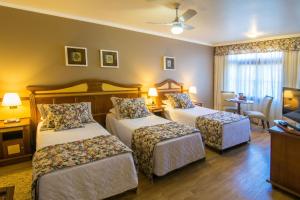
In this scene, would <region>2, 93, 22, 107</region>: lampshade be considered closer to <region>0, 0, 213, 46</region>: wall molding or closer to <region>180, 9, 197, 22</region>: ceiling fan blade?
<region>0, 0, 213, 46</region>: wall molding

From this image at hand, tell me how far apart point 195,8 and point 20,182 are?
3602mm

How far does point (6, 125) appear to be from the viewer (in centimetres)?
285

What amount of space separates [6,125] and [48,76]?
1.06 m

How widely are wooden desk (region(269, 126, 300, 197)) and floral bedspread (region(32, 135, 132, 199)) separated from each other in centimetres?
185

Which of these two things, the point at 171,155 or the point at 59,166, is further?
the point at 171,155

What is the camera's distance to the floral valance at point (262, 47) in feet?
15.0

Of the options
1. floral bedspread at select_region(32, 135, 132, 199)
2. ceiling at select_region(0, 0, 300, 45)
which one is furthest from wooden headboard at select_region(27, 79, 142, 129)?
floral bedspread at select_region(32, 135, 132, 199)

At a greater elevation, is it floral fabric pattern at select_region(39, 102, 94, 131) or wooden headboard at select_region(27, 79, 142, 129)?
wooden headboard at select_region(27, 79, 142, 129)

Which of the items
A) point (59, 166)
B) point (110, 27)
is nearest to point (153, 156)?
point (59, 166)

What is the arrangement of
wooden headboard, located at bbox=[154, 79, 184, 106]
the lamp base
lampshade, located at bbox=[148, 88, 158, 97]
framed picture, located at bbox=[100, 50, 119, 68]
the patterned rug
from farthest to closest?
wooden headboard, located at bbox=[154, 79, 184, 106] → lampshade, located at bbox=[148, 88, 158, 97] → framed picture, located at bbox=[100, 50, 119, 68] → the lamp base → the patterned rug

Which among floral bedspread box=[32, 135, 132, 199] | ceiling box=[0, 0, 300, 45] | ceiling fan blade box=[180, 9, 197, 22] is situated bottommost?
floral bedspread box=[32, 135, 132, 199]

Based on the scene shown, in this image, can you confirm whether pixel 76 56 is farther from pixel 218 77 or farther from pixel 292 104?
pixel 218 77

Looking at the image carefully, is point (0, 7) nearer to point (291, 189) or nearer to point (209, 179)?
point (209, 179)

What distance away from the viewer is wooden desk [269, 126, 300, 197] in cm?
209
